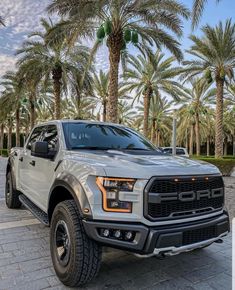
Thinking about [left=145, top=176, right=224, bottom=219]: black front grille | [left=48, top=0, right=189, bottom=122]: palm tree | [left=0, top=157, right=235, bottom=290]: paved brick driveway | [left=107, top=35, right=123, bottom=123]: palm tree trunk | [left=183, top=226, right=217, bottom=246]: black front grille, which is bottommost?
[left=0, top=157, right=235, bottom=290]: paved brick driveway

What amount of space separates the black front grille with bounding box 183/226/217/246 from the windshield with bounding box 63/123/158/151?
5.55ft

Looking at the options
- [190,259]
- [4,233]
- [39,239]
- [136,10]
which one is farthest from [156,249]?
[136,10]

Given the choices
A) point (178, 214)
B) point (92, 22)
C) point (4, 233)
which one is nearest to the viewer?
point (178, 214)

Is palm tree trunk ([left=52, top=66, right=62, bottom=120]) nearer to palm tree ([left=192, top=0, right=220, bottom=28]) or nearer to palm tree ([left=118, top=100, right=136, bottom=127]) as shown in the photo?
palm tree ([left=192, top=0, right=220, bottom=28])

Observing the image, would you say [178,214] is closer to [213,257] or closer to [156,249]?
[156,249]

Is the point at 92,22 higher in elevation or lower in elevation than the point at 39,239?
higher

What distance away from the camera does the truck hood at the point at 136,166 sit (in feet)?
10.1

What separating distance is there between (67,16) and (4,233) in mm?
12083

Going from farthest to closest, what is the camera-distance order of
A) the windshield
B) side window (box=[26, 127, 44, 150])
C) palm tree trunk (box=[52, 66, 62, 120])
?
1. palm tree trunk (box=[52, 66, 62, 120])
2. side window (box=[26, 127, 44, 150])
3. the windshield

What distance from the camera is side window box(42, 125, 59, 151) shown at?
14.6 ft

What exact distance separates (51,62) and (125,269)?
58.1 feet

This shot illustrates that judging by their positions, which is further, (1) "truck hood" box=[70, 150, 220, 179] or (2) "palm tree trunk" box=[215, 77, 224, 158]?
(2) "palm tree trunk" box=[215, 77, 224, 158]

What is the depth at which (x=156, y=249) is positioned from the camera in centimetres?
294

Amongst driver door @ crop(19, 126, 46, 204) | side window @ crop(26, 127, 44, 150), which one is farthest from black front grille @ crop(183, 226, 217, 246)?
side window @ crop(26, 127, 44, 150)
